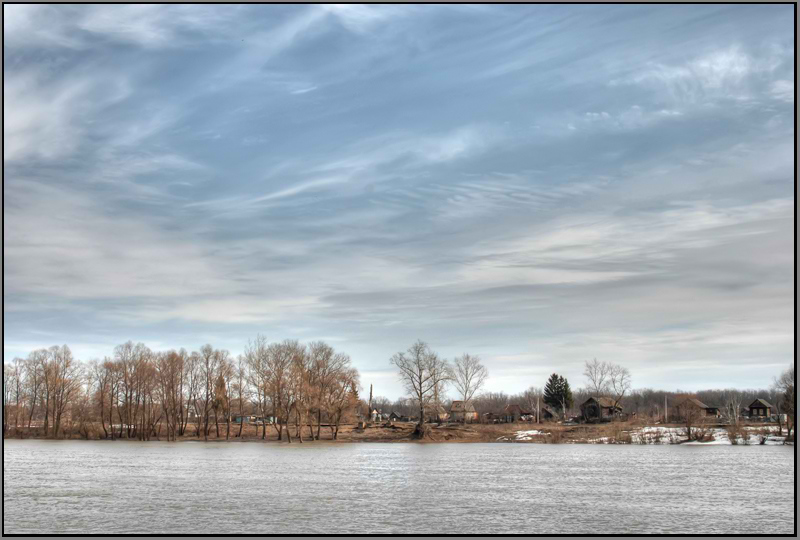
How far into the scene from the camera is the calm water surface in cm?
2955

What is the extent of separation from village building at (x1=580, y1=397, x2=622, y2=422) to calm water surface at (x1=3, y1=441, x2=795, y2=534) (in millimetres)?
84195

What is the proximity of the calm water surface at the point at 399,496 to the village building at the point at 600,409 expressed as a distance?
8420cm

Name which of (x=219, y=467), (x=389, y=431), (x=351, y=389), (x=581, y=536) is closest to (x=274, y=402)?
(x=351, y=389)

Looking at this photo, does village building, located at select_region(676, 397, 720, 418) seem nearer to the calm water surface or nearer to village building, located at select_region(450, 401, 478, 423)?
the calm water surface

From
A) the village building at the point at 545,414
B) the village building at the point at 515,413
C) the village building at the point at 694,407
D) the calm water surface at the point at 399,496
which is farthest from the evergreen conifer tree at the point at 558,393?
the calm water surface at the point at 399,496

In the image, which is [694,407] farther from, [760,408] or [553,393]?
[760,408]

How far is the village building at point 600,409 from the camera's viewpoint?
147625mm

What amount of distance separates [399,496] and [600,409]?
119 metres

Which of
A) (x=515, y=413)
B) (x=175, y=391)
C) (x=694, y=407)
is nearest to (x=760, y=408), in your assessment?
(x=515, y=413)

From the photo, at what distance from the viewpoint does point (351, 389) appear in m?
114

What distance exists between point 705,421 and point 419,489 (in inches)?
2987

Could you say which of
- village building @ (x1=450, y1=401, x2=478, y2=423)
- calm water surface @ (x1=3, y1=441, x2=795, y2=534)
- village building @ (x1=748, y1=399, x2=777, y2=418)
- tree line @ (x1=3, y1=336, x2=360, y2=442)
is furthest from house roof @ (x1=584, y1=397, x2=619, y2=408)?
calm water surface @ (x1=3, y1=441, x2=795, y2=534)

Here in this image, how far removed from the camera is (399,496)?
38.6 metres

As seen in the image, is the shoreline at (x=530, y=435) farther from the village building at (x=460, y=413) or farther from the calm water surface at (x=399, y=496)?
the village building at (x=460, y=413)
